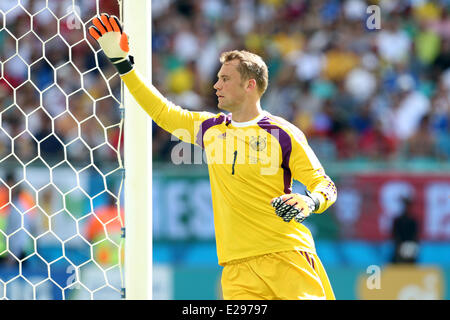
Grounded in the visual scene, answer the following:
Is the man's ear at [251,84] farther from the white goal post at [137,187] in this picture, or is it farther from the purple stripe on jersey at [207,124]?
the white goal post at [137,187]

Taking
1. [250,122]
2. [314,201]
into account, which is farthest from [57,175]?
[314,201]

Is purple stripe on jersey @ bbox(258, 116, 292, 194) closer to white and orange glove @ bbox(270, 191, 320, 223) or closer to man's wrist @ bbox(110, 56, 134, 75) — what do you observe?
white and orange glove @ bbox(270, 191, 320, 223)

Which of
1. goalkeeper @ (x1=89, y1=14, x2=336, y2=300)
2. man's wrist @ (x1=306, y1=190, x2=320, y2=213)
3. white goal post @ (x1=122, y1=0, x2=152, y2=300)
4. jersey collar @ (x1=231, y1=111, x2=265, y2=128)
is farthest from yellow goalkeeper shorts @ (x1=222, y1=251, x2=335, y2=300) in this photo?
jersey collar @ (x1=231, y1=111, x2=265, y2=128)

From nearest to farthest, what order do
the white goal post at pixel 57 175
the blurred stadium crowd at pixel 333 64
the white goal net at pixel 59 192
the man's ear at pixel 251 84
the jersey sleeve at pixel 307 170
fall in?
the jersey sleeve at pixel 307 170 < the man's ear at pixel 251 84 < the white goal post at pixel 57 175 < the white goal net at pixel 59 192 < the blurred stadium crowd at pixel 333 64

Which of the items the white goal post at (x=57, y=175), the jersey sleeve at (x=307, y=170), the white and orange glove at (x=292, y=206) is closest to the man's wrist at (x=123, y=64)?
the white goal post at (x=57, y=175)

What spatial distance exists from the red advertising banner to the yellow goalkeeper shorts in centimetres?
415

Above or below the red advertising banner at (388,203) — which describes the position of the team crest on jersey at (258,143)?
above

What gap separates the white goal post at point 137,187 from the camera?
12.0 feet

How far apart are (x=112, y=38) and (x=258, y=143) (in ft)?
2.76

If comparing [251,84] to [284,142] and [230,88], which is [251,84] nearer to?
[230,88]

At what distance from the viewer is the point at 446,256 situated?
769cm

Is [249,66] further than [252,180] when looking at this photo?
Yes

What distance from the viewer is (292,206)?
323 centimetres
